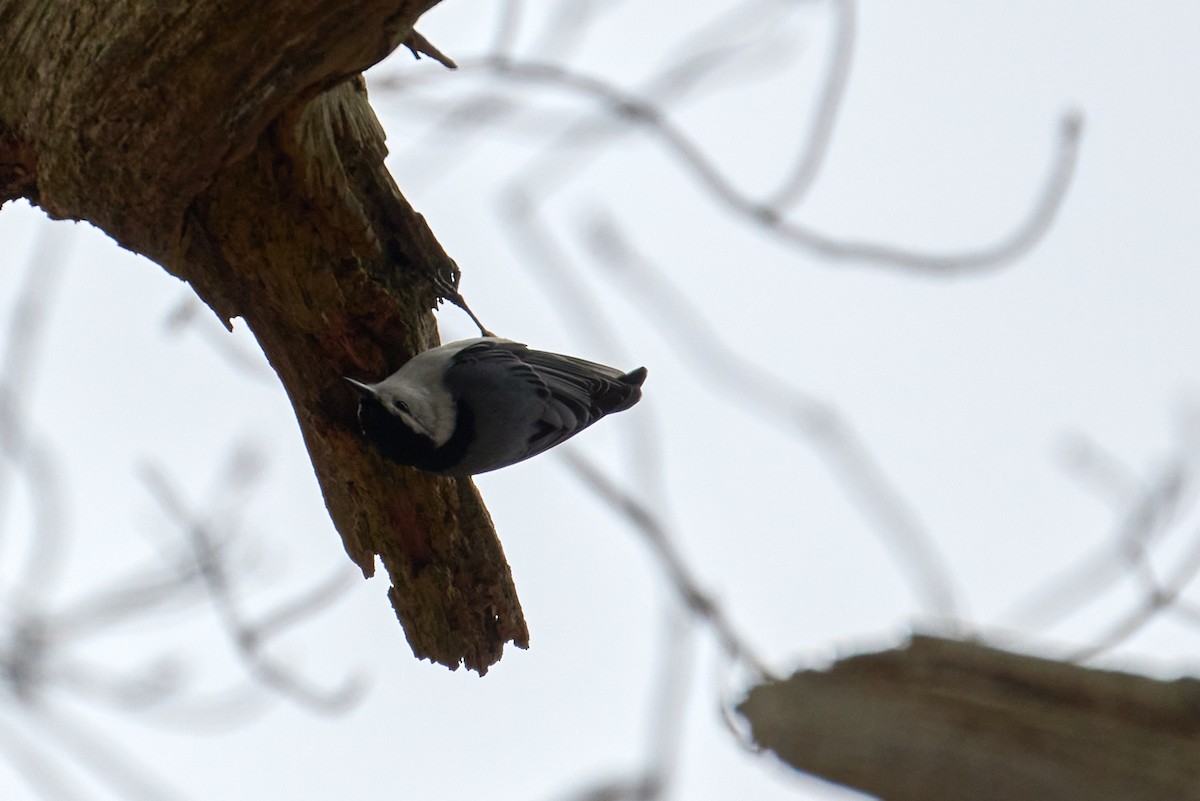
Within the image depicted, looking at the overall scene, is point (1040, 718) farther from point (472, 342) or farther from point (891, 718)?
point (472, 342)

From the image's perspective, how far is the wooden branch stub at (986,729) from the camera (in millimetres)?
761

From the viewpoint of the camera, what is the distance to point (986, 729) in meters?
0.80

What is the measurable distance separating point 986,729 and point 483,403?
10.9 feet

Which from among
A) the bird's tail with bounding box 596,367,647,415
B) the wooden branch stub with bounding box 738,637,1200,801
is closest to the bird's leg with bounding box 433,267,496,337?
the bird's tail with bounding box 596,367,647,415

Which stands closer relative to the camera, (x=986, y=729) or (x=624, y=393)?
(x=986, y=729)

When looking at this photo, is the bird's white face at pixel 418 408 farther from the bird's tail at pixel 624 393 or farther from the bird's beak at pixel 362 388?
the bird's tail at pixel 624 393

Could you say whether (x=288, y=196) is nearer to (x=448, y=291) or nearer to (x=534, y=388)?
(x=448, y=291)

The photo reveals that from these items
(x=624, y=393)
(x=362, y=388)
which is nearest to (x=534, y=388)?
(x=624, y=393)

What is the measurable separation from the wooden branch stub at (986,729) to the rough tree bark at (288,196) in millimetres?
2129

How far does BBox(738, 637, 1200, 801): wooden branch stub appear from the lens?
76 centimetres

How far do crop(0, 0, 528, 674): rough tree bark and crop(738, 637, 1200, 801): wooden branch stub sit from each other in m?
2.13

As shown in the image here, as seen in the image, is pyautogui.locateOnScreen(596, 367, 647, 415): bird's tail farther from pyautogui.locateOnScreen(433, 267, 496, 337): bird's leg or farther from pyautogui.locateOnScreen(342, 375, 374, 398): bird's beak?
pyautogui.locateOnScreen(342, 375, 374, 398): bird's beak

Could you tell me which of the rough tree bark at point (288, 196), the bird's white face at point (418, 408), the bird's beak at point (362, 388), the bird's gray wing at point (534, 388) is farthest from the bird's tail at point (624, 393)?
the bird's beak at point (362, 388)

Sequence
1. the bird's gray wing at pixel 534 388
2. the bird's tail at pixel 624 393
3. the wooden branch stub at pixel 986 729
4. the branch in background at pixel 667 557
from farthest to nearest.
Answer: the bird's tail at pixel 624 393, the bird's gray wing at pixel 534 388, the branch in background at pixel 667 557, the wooden branch stub at pixel 986 729
